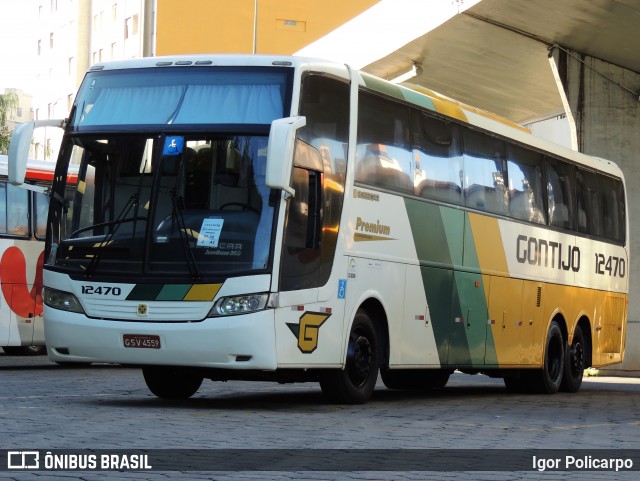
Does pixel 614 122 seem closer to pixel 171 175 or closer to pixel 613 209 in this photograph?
pixel 613 209

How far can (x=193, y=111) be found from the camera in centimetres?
1353

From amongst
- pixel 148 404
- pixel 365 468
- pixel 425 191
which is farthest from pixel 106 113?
pixel 365 468

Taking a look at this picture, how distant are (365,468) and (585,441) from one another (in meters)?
3.09

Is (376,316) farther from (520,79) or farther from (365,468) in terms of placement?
(520,79)

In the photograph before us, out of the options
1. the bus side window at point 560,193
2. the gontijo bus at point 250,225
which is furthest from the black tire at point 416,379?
the bus side window at point 560,193

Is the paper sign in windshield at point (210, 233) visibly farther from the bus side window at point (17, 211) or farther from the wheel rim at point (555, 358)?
the bus side window at point (17, 211)

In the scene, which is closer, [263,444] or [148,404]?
[263,444]

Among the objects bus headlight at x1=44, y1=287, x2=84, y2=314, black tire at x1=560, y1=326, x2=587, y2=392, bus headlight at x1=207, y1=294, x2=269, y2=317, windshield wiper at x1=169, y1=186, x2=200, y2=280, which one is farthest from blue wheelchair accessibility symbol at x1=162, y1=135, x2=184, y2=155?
black tire at x1=560, y1=326, x2=587, y2=392

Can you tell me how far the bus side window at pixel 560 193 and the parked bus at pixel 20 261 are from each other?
825 cm

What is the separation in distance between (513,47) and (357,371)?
16.6 meters

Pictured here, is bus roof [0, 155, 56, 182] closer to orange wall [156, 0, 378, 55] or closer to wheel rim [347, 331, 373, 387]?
wheel rim [347, 331, 373, 387]

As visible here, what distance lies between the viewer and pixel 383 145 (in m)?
15.0

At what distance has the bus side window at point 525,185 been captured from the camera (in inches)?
740

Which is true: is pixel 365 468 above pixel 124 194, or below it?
below
